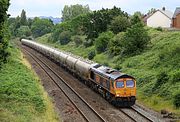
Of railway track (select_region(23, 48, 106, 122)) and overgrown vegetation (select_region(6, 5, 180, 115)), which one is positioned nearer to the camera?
railway track (select_region(23, 48, 106, 122))

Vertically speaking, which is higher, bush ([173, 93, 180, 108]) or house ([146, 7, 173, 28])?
house ([146, 7, 173, 28])

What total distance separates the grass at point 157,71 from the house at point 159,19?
5836cm

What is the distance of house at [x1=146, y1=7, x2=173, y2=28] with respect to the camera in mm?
122856

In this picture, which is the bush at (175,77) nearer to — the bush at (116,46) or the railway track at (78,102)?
the railway track at (78,102)

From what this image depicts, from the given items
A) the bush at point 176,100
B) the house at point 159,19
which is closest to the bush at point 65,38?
the house at point 159,19

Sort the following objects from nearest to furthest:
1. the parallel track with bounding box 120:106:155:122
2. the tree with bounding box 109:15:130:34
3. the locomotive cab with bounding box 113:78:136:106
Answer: the parallel track with bounding box 120:106:155:122
the locomotive cab with bounding box 113:78:136:106
the tree with bounding box 109:15:130:34

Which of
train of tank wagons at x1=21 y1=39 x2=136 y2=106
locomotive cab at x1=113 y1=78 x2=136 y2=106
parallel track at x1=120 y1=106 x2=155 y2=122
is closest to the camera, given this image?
parallel track at x1=120 y1=106 x2=155 y2=122

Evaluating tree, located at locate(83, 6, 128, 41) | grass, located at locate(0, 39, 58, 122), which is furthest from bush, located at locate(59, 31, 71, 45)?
grass, located at locate(0, 39, 58, 122)

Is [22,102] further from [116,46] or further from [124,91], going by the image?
[116,46]

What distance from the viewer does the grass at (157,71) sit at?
37.9 m

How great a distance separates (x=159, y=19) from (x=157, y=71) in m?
80.6

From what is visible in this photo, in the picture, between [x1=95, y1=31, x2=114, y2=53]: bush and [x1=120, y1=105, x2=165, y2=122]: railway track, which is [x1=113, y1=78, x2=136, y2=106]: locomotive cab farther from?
[x1=95, y1=31, x2=114, y2=53]: bush

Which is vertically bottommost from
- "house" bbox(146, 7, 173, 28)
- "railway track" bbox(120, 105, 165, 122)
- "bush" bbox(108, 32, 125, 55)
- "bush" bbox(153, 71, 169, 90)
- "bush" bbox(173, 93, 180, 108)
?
"railway track" bbox(120, 105, 165, 122)

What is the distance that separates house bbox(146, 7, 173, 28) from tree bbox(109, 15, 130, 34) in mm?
42520
